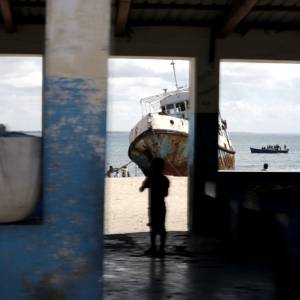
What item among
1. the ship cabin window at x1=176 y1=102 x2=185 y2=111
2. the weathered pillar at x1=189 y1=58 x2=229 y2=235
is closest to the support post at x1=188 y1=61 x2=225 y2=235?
the weathered pillar at x1=189 y1=58 x2=229 y2=235

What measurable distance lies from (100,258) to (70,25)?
1.80 m

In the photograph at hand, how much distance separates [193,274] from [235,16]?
172 inches

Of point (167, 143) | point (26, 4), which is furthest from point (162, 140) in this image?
point (26, 4)

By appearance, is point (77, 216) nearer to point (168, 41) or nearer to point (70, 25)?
point (70, 25)

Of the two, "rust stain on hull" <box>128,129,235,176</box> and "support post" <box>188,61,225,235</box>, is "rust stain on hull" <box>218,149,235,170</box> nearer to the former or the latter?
"rust stain on hull" <box>128,129,235,176</box>

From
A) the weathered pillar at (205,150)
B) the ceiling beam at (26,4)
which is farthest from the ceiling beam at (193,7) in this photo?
the weathered pillar at (205,150)

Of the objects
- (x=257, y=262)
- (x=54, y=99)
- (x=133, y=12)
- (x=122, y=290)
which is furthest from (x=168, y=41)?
(x=54, y=99)

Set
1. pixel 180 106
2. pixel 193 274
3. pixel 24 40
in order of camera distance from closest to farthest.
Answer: pixel 193 274, pixel 24 40, pixel 180 106

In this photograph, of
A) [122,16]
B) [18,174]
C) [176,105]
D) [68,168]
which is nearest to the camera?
[68,168]

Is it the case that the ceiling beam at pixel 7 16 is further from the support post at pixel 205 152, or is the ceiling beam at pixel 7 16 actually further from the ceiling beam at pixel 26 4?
the support post at pixel 205 152

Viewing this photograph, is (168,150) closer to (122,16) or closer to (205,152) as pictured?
(205,152)

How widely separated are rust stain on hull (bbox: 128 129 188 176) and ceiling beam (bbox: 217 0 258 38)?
22745 mm

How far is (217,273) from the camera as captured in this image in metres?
6.74

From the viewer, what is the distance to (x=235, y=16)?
8961 millimetres
